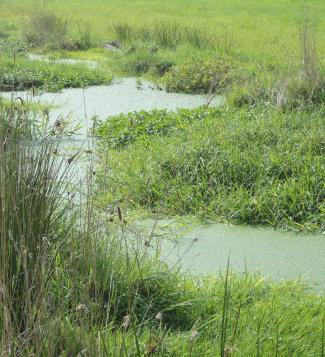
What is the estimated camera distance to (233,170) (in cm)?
509

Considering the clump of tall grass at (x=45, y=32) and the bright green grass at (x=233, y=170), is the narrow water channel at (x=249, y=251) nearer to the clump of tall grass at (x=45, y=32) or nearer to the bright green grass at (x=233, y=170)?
the bright green grass at (x=233, y=170)

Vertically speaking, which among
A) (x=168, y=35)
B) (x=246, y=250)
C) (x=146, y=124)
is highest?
(x=168, y=35)

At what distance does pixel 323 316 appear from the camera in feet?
10.1

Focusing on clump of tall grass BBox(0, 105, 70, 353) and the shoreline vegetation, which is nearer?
the shoreline vegetation

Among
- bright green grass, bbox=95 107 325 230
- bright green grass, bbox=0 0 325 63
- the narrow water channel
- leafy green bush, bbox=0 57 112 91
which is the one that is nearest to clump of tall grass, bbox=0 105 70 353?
the narrow water channel

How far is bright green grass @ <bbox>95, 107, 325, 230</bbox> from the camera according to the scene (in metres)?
4.68

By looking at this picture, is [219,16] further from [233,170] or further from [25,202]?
[25,202]

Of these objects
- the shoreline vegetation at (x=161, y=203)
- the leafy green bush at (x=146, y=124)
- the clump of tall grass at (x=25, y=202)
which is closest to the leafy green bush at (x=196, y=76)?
the shoreline vegetation at (x=161, y=203)

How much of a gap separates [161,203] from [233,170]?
59 cm

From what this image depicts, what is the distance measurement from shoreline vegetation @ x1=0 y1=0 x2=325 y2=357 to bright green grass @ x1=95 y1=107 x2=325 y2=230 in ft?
0.04

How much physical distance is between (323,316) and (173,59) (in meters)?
A: 7.35

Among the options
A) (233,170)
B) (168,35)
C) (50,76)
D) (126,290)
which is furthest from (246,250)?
(168,35)

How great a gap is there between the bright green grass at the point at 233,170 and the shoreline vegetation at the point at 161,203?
0.01 meters

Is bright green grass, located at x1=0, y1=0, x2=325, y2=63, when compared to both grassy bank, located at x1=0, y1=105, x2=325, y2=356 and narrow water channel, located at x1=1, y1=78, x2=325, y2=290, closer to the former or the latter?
narrow water channel, located at x1=1, y1=78, x2=325, y2=290
